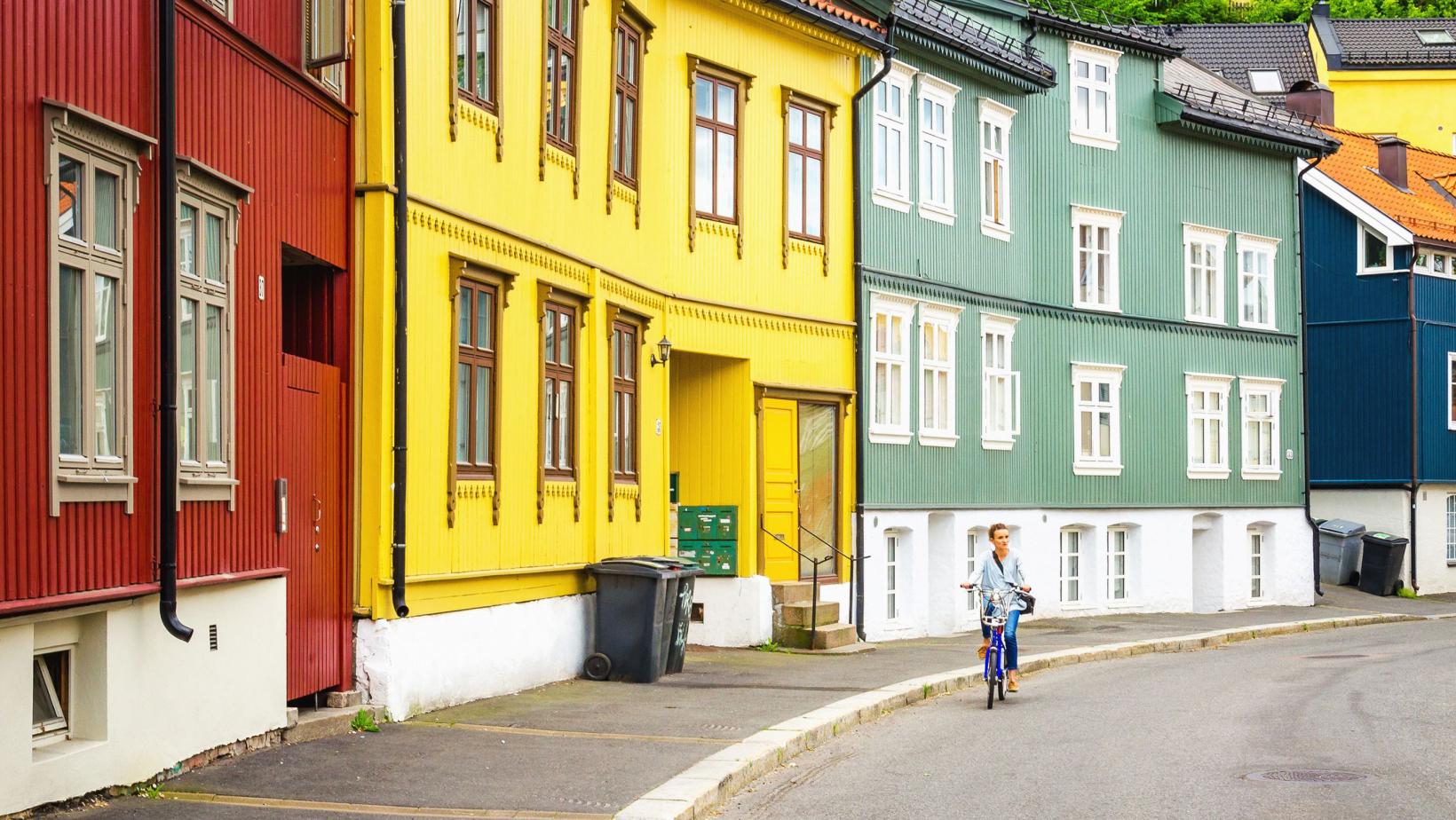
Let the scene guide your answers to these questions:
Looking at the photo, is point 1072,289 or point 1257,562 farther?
point 1257,562

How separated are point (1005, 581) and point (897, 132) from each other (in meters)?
10.2

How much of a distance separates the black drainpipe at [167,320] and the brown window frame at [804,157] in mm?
13694

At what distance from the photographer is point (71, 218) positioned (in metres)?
9.69

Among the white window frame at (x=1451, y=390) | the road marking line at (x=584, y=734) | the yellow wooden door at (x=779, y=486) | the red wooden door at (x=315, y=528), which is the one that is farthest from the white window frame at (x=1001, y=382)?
the red wooden door at (x=315, y=528)

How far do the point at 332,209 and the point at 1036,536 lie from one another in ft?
60.1

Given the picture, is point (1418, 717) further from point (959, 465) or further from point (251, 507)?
point (959, 465)

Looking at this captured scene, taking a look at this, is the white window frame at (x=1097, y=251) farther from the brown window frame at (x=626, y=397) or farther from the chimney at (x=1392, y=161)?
the chimney at (x=1392, y=161)

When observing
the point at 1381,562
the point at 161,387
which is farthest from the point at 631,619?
the point at 1381,562

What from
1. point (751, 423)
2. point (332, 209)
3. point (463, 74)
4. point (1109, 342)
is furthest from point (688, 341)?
point (1109, 342)

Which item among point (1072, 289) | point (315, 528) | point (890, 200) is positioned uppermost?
point (890, 200)

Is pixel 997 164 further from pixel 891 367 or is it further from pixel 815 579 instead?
pixel 815 579

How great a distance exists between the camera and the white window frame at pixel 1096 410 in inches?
1237

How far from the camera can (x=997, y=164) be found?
95.8 feet

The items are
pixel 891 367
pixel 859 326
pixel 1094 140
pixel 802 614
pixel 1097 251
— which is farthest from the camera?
pixel 1097 251
